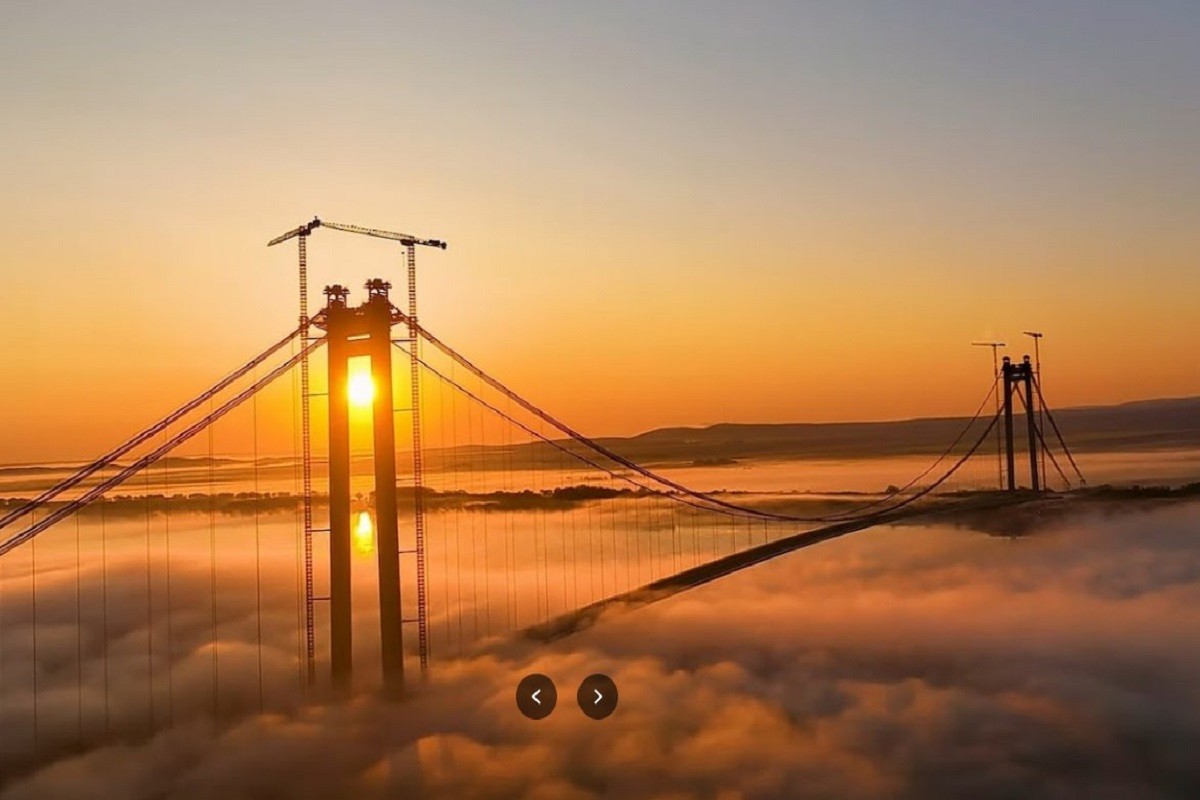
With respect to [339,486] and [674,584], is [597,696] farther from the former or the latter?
[339,486]

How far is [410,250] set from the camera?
65000mm

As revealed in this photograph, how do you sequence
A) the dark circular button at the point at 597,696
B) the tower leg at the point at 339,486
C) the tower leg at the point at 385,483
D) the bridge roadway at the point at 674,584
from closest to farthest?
the tower leg at the point at 385,483 → the tower leg at the point at 339,486 → the bridge roadway at the point at 674,584 → the dark circular button at the point at 597,696

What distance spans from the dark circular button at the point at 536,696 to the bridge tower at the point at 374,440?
2933 inches

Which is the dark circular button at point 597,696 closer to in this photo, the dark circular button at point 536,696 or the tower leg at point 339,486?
the dark circular button at point 536,696

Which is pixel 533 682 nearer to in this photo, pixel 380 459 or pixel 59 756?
pixel 59 756

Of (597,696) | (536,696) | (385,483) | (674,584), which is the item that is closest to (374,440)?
(385,483)

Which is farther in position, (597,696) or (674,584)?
(597,696)

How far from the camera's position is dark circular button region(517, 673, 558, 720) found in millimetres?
125688

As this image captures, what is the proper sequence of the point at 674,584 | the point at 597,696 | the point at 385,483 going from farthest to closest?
the point at 597,696 → the point at 674,584 → the point at 385,483

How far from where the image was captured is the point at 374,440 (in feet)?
170

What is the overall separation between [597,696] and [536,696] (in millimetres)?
16089

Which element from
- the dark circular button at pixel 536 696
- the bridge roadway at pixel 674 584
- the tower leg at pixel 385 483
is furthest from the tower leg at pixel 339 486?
the dark circular button at pixel 536 696

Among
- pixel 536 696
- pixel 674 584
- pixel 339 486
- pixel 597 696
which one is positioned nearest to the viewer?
pixel 339 486

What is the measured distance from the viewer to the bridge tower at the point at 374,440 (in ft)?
171
